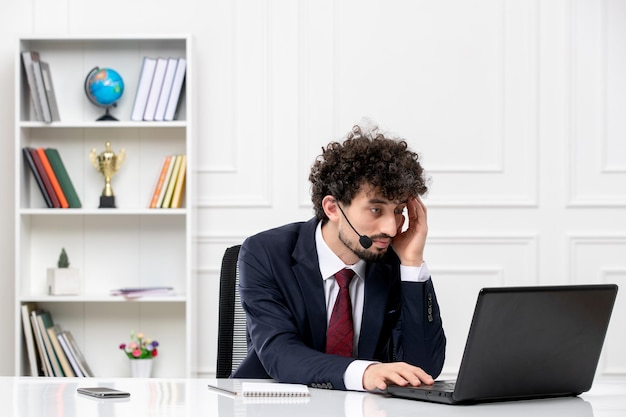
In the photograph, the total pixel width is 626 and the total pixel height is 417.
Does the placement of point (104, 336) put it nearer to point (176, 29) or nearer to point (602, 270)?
point (176, 29)

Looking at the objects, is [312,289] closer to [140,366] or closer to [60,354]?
[140,366]

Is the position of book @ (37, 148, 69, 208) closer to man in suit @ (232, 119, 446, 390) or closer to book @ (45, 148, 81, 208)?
book @ (45, 148, 81, 208)

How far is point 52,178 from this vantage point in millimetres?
3754

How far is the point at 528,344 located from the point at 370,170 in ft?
2.18

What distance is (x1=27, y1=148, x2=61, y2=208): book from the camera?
3.74 m

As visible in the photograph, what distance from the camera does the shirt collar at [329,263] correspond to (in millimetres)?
2121

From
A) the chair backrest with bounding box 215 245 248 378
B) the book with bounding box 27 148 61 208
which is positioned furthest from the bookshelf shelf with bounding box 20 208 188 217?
the chair backrest with bounding box 215 245 248 378

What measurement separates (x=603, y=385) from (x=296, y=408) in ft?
2.47

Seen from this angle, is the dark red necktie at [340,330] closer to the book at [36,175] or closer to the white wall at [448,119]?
the white wall at [448,119]

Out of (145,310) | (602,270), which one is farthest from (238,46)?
(602,270)

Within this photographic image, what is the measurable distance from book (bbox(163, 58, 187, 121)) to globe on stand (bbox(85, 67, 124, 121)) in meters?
0.23

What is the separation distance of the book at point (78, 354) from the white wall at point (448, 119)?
1.00 ft

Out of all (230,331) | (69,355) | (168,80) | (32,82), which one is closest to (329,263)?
(230,331)

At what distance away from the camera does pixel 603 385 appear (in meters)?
1.92
